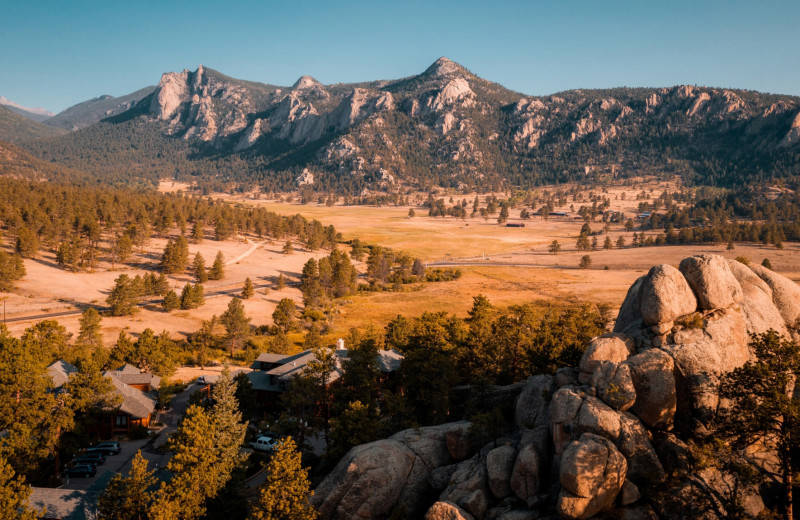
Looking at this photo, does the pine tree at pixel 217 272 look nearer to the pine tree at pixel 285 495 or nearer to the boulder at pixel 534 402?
the pine tree at pixel 285 495

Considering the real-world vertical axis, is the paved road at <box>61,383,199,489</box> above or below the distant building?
below

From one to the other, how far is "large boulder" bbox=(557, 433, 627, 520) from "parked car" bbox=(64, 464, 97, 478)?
39.4 meters

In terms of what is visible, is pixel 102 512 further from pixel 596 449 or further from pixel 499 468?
pixel 596 449

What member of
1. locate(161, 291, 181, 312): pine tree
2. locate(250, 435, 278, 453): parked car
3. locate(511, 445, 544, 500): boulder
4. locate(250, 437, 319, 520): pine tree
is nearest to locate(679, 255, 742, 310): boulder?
locate(511, 445, 544, 500): boulder

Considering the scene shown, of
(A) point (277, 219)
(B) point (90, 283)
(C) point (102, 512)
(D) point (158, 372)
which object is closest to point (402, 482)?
(C) point (102, 512)

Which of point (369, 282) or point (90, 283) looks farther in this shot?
point (369, 282)

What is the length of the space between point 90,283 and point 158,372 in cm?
6920

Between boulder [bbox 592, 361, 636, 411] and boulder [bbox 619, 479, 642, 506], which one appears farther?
boulder [bbox 592, 361, 636, 411]

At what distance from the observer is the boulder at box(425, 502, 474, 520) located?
23.5 m

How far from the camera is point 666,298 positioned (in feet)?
87.2

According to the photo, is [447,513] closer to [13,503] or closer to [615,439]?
[615,439]

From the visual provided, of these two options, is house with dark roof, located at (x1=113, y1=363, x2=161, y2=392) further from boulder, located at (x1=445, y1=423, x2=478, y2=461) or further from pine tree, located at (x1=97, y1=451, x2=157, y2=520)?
boulder, located at (x1=445, y1=423, x2=478, y2=461)

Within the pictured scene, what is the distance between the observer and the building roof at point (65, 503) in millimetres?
29359

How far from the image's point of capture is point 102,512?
27.5m
